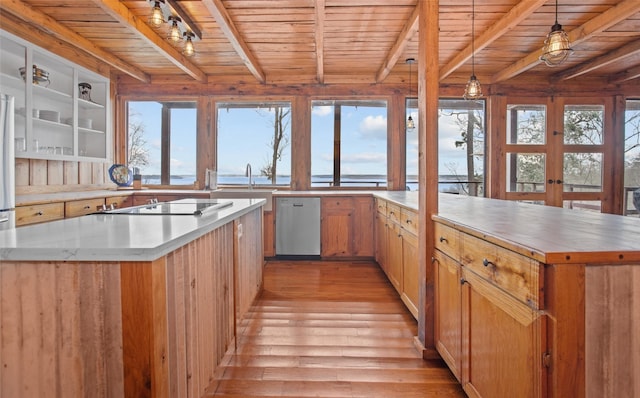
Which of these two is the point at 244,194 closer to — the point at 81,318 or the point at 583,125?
the point at 81,318

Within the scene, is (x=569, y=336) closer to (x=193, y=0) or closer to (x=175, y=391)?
(x=175, y=391)

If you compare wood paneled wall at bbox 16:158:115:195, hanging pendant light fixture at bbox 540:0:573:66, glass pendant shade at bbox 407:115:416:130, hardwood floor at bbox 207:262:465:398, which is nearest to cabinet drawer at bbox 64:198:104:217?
wood paneled wall at bbox 16:158:115:195

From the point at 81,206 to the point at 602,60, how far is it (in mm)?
6019

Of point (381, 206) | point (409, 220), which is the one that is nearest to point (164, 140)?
point (381, 206)

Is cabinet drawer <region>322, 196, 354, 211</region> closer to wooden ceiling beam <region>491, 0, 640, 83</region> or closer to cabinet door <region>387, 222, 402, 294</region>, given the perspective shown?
cabinet door <region>387, 222, 402, 294</region>

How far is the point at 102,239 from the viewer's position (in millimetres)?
1227

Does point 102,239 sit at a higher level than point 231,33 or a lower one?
lower

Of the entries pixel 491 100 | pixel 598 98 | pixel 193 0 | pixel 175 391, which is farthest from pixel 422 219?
pixel 598 98

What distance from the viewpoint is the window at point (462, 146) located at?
545 cm

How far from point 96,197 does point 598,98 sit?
6513mm

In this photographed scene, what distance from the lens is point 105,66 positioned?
4.84m

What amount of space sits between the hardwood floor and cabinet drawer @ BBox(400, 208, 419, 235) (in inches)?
27.0

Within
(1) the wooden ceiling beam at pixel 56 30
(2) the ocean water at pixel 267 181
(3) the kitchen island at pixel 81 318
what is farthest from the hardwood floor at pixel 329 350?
(1) the wooden ceiling beam at pixel 56 30

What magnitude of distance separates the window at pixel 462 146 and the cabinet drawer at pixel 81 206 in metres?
Answer: 4.57
